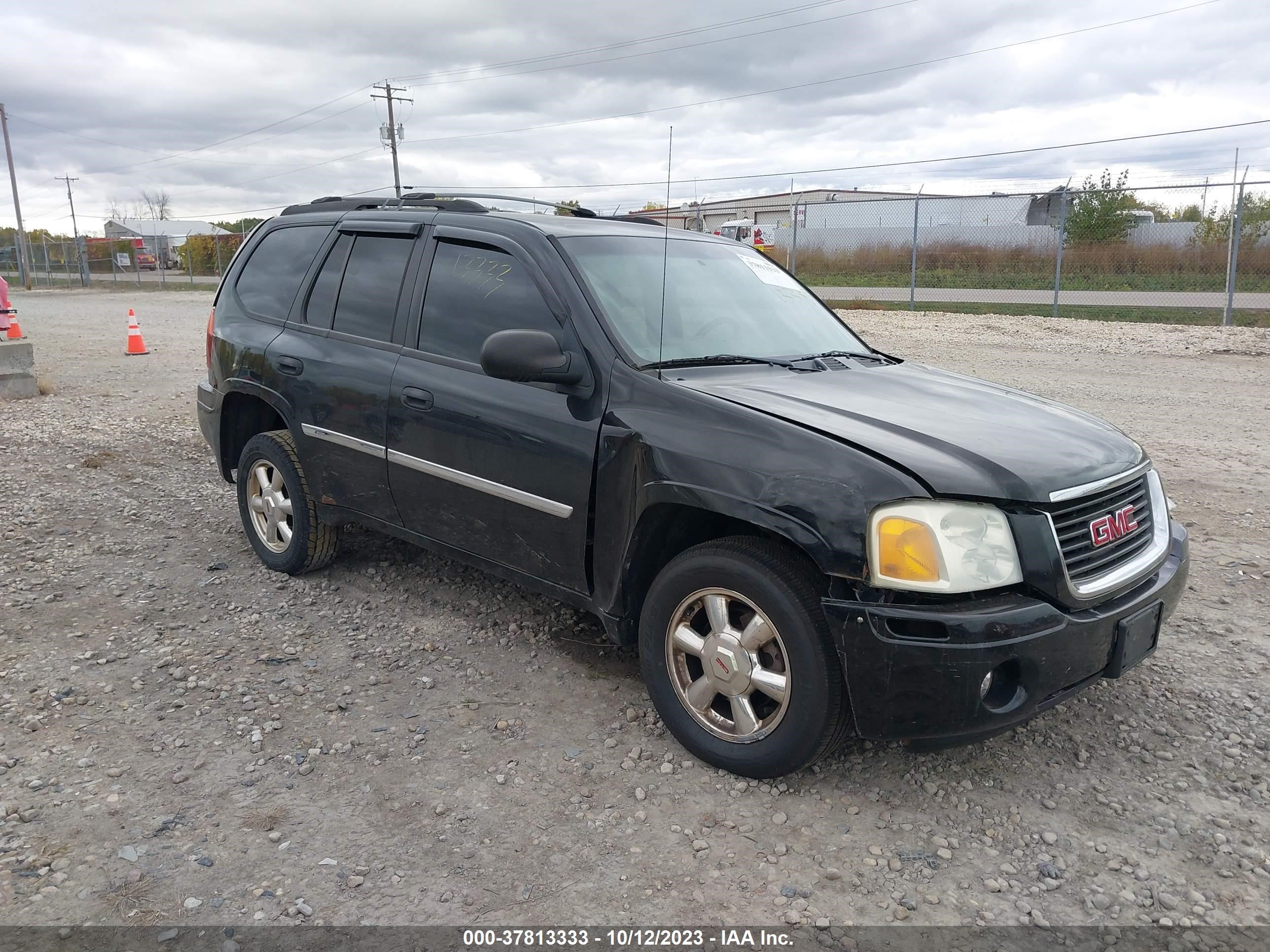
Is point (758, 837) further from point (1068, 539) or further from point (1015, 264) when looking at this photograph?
point (1015, 264)

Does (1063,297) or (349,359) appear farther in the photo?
(1063,297)

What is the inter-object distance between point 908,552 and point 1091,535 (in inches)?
27.2

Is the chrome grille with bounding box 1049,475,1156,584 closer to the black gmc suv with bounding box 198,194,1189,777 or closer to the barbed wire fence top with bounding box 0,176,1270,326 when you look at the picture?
the black gmc suv with bounding box 198,194,1189,777

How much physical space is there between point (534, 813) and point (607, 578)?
0.84 metres

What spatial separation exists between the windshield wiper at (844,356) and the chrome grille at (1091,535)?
1268 mm

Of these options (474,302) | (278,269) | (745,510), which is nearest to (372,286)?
(474,302)

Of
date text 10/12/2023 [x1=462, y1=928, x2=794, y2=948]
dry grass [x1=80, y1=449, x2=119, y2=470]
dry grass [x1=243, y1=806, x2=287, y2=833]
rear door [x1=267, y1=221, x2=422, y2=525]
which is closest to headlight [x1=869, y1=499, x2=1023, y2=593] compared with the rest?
date text 10/12/2023 [x1=462, y1=928, x2=794, y2=948]

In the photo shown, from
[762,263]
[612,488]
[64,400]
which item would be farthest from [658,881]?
[64,400]

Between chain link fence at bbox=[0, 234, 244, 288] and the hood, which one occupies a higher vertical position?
chain link fence at bbox=[0, 234, 244, 288]

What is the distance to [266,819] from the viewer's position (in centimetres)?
291

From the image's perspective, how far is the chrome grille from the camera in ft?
9.29

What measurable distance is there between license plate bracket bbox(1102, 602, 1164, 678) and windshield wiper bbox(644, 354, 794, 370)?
152 centimetres

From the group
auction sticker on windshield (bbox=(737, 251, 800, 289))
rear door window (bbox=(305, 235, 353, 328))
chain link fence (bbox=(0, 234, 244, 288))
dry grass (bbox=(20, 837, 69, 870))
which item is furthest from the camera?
chain link fence (bbox=(0, 234, 244, 288))

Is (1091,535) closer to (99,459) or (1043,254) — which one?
(99,459)
